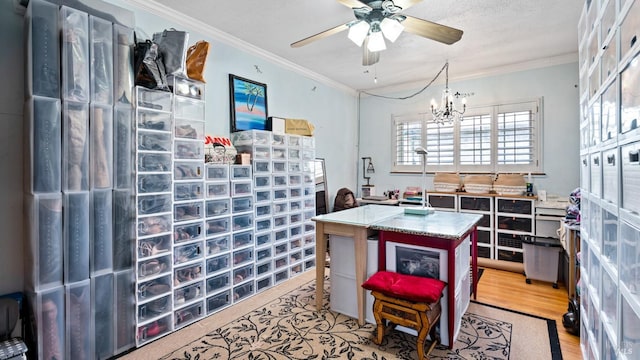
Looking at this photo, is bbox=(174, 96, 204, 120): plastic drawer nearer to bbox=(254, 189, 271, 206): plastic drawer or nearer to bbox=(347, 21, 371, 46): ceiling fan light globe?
bbox=(254, 189, 271, 206): plastic drawer

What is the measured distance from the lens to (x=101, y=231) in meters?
2.13

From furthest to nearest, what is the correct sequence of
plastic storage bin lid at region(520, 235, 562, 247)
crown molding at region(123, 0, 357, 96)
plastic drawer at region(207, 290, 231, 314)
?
1. plastic storage bin lid at region(520, 235, 562, 247)
2. plastic drawer at region(207, 290, 231, 314)
3. crown molding at region(123, 0, 357, 96)

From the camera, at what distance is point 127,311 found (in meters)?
2.25

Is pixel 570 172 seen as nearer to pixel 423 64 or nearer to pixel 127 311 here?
pixel 423 64

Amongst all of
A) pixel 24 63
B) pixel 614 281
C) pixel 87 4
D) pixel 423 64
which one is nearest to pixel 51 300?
pixel 24 63

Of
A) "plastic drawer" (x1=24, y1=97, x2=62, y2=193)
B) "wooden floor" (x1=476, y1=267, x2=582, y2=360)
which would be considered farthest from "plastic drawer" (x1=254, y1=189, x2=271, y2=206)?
"wooden floor" (x1=476, y1=267, x2=582, y2=360)

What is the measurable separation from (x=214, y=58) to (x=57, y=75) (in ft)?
5.15

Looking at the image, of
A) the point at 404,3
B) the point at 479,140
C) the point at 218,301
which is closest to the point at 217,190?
the point at 218,301

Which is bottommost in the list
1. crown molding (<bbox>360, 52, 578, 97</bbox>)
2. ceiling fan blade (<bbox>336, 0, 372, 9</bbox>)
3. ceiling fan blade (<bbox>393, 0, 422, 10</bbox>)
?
ceiling fan blade (<bbox>393, 0, 422, 10</bbox>)

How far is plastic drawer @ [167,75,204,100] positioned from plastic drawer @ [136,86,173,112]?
11 cm

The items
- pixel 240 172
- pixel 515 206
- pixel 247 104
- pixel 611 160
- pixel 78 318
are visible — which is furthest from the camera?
pixel 515 206

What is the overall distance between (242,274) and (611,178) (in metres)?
2.95

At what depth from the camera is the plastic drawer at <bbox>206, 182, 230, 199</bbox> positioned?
9.33 ft

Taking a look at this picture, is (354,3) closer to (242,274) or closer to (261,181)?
(261,181)
